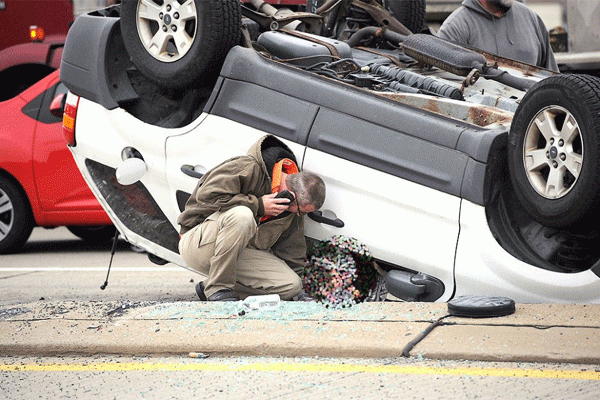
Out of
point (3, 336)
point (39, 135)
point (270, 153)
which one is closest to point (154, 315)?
point (3, 336)

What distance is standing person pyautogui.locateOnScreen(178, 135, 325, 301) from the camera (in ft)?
17.2

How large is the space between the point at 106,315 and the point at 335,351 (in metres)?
1.31

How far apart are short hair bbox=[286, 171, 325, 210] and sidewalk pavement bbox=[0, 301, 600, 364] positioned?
52 centimetres

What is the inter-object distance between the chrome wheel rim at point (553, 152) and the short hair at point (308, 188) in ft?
3.47

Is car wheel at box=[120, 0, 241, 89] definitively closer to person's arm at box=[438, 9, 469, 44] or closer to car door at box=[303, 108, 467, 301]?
car door at box=[303, 108, 467, 301]

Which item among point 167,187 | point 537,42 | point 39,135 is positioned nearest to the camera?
point 167,187

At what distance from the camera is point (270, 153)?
5.28 m

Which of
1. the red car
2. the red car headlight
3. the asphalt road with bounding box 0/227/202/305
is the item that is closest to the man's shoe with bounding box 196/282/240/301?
the asphalt road with bounding box 0/227/202/305

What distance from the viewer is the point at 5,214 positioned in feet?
30.7

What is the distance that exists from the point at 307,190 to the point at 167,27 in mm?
1322

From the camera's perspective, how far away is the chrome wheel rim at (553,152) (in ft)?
14.6

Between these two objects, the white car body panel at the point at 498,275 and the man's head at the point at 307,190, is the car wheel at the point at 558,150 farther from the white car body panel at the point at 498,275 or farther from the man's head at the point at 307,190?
the man's head at the point at 307,190

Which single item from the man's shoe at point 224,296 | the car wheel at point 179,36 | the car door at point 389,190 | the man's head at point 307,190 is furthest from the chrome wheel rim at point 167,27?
the man's shoe at point 224,296

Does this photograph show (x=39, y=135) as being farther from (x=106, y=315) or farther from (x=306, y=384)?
(x=306, y=384)
